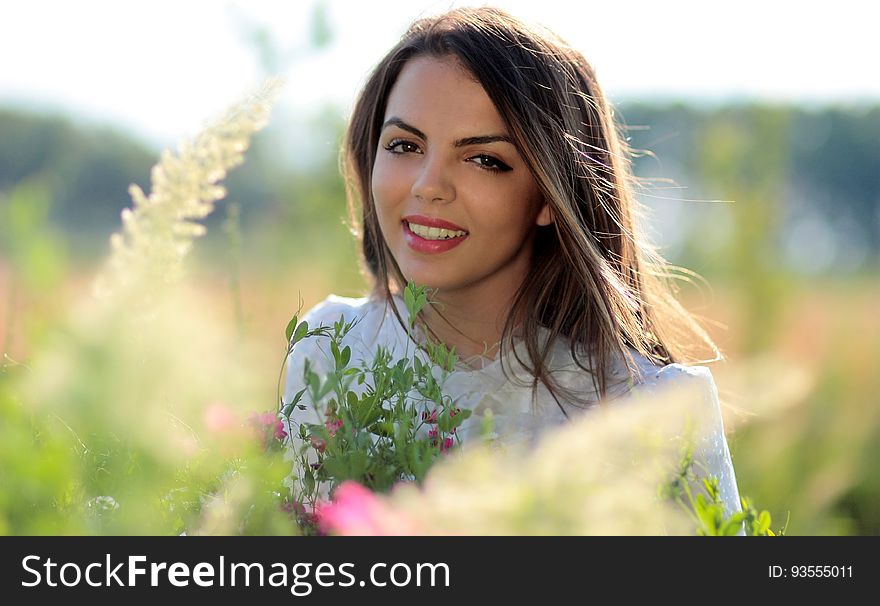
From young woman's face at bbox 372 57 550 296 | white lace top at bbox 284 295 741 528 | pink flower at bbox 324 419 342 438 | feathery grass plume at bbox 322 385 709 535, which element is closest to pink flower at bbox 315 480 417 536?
feathery grass plume at bbox 322 385 709 535

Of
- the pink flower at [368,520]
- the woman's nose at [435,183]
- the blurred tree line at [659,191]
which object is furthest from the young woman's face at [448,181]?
the pink flower at [368,520]

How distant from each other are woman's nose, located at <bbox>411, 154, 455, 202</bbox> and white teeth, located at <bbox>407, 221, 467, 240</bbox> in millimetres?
64

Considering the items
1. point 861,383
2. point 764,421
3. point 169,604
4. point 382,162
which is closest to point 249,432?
point 169,604

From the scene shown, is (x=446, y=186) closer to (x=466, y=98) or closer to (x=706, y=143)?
(x=466, y=98)

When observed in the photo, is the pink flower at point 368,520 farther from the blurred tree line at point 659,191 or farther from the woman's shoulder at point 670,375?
the woman's shoulder at point 670,375

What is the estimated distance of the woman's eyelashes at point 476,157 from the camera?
71.1 inches

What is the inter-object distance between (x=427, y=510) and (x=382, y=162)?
148 centimetres

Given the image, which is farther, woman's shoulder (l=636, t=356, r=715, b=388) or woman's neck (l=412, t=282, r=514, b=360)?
woman's neck (l=412, t=282, r=514, b=360)

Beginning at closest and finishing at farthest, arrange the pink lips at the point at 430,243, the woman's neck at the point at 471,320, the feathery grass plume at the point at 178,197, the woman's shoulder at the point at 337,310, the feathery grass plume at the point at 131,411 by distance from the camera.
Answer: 1. the feathery grass plume at the point at 131,411
2. the feathery grass plume at the point at 178,197
3. the pink lips at the point at 430,243
4. the woman's neck at the point at 471,320
5. the woman's shoulder at the point at 337,310

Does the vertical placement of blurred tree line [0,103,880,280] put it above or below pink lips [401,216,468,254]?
above

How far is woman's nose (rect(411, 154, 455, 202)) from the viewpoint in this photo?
68.7 inches

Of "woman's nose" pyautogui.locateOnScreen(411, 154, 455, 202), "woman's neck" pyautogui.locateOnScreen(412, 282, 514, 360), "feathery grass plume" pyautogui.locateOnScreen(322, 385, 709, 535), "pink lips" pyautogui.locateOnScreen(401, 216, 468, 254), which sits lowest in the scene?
"feathery grass plume" pyautogui.locateOnScreen(322, 385, 709, 535)

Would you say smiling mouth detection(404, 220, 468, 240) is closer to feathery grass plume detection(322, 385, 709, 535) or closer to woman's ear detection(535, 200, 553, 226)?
woman's ear detection(535, 200, 553, 226)

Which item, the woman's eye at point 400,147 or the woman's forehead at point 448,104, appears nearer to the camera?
the woman's forehead at point 448,104
